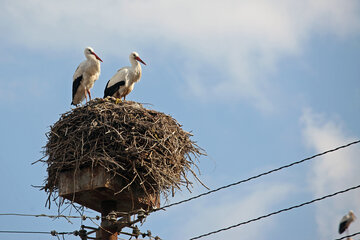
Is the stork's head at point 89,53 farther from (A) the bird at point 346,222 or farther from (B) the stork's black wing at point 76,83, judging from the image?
(A) the bird at point 346,222

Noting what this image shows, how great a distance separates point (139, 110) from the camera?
32.8 ft

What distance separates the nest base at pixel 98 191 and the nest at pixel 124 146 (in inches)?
3.6

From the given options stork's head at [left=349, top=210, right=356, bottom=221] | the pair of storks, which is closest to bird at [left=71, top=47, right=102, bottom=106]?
the pair of storks

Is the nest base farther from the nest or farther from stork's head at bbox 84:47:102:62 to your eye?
stork's head at bbox 84:47:102:62

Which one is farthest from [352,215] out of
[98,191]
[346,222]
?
[98,191]

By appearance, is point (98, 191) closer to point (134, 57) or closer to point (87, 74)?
point (87, 74)

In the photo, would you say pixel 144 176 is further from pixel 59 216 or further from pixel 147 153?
pixel 59 216

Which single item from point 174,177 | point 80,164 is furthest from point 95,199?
point 174,177

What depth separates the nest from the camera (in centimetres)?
902

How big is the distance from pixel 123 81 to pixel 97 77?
25.8 inches

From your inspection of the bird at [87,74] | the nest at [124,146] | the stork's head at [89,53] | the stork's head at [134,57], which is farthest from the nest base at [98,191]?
the stork's head at [134,57]

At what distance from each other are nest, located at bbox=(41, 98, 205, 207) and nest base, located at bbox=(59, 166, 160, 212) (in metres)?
0.09

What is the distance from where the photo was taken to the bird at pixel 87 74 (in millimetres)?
13492

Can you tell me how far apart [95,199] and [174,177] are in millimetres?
1095
